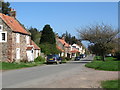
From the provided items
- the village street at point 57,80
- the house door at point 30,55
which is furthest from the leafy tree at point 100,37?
the village street at point 57,80

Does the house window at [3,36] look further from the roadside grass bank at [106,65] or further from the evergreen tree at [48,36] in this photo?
the evergreen tree at [48,36]

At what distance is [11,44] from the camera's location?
38.1m

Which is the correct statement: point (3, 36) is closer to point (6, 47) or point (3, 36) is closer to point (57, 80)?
point (6, 47)

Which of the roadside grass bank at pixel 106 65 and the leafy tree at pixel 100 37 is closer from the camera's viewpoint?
the roadside grass bank at pixel 106 65

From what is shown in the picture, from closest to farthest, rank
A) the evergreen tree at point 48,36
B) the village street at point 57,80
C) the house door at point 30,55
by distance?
the village street at point 57,80
the house door at point 30,55
the evergreen tree at point 48,36

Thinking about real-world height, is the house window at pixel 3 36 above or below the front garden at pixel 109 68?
above

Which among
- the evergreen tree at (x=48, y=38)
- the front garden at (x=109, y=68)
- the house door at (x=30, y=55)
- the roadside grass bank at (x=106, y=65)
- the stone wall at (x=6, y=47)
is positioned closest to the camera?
the front garden at (x=109, y=68)

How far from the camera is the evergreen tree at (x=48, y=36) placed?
67012mm

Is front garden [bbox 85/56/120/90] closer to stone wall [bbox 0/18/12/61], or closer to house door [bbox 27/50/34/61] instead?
stone wall [bbox 0/18/12/61]

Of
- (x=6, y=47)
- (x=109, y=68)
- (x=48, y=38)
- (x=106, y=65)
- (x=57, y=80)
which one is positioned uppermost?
(x=48, y=38)

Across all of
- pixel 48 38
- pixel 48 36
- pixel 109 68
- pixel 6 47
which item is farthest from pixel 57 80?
pixel 48 36

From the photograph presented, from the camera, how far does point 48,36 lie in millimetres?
67875

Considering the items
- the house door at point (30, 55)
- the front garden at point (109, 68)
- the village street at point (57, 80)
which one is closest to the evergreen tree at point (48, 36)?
the house door at point (30, 55)

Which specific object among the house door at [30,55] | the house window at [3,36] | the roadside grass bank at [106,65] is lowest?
the roadside grass bank at [106,65]
